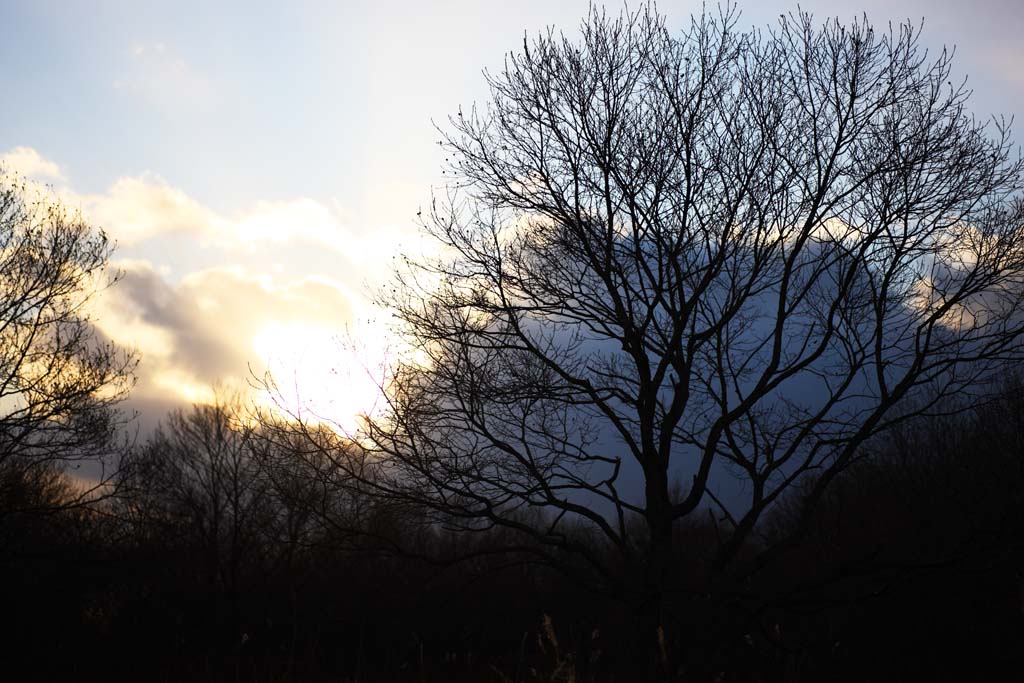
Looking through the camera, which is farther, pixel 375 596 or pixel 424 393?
pixel 375 596

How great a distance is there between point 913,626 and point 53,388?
18648 mm

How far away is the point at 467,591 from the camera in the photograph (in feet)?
71.8

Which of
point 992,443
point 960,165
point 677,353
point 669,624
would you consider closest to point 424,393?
point 677,353

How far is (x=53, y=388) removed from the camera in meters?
16.2

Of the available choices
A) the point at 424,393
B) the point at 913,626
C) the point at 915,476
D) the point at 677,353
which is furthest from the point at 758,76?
the point at 915,476

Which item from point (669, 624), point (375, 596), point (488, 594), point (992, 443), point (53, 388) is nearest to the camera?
point (669, 624)

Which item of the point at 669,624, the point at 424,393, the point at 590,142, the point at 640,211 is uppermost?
the point at 590,142

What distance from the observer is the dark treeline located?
21.5ft

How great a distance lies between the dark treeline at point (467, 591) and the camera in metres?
6.55

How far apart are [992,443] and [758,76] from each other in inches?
559

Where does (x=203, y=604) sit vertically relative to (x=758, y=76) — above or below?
below

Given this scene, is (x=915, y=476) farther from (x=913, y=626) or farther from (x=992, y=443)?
(x=913, y=626)

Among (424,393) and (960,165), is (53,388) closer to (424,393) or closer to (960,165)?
(424,393)

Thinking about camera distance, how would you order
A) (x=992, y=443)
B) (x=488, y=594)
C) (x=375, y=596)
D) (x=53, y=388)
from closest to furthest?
1. (x=53, y=388)
2. (x=992, y=443)
3. (x=375, y=596)
4. (x=488, y=594)
